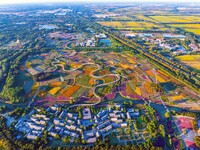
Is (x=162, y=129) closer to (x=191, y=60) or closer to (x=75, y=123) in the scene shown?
(x=75, y=123)

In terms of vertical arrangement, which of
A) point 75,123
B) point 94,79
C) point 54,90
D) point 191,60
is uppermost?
point 191,60

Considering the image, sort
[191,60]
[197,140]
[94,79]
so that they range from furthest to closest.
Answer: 1. [191,60]
2. [94,79]
3. [197,140]

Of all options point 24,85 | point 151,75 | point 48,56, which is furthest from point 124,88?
point 48,56

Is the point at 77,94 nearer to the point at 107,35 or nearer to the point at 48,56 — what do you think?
the point at 48,56

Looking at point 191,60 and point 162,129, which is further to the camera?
point 191,60

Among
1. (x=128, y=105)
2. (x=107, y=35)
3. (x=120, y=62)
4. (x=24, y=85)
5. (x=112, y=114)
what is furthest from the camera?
(x=107, y=35)

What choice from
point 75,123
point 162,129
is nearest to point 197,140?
point 162,129
